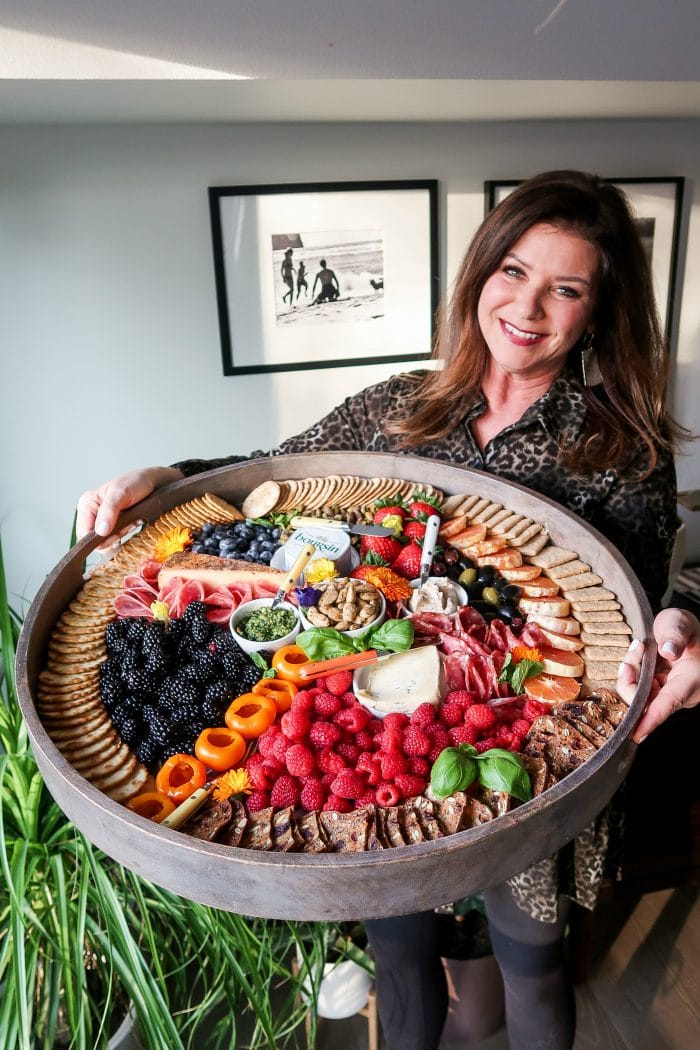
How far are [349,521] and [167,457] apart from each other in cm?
194

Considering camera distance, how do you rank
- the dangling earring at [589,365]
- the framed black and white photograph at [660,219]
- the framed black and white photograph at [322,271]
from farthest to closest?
the framed black and white photograph at [660,219] < the framed black and white photograph at [322,271] < the dangling earring at [589,365]

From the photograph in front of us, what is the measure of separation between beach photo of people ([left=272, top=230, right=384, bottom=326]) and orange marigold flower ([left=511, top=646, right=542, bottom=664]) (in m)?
2.36

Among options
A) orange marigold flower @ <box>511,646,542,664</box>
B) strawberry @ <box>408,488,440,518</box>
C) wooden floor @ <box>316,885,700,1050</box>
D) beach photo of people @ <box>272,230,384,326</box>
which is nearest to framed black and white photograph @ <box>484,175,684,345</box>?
beach photo of people @ <box>272,230,384,326</box>

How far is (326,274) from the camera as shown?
10.7 ft

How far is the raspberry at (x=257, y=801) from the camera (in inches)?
40.9

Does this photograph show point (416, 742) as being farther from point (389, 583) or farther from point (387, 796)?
point (389, 583)

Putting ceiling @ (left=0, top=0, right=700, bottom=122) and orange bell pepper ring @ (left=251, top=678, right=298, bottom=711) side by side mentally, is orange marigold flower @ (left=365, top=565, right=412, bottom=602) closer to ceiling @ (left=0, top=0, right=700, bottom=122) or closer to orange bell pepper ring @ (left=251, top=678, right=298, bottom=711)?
orange bell pepper ring @ (left=251, top=678, right=298, bottom=711)

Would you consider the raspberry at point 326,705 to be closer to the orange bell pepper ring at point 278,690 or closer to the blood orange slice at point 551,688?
the orange bell pepper ring at point 278,690

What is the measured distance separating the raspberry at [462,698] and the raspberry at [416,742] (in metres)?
0.10

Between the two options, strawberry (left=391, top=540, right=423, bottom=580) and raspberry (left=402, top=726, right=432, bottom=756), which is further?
strawberry (left=391, top=540, right=423, bottom=580)

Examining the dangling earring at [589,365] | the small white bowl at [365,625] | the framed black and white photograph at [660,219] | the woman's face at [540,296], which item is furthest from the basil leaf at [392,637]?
the framed black and white photograph at [660,219]

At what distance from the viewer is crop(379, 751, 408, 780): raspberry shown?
42.3 inches

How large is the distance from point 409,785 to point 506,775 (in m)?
0.14

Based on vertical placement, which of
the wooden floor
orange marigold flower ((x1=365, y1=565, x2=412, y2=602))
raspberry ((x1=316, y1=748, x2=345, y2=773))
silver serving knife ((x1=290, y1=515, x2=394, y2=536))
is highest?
silver serving knife ((x1=290, y1=515, x2=394, y2=536))
